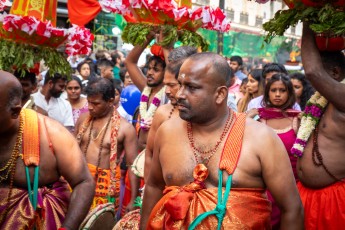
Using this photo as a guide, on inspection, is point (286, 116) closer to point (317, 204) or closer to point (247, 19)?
point (317, 204)

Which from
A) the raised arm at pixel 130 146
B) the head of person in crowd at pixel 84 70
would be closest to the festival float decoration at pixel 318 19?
the raised arm at pixel 130 146

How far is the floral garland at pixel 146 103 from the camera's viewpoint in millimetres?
7430

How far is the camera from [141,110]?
7727 mm

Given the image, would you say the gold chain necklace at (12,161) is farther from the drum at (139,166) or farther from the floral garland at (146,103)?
the floral garland at (146,103)

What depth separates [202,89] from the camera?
13.8 feet

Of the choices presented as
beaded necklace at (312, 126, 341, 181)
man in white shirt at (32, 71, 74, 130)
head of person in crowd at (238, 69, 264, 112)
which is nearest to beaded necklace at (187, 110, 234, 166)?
beaded necklace at (312, 126, 341, 181)

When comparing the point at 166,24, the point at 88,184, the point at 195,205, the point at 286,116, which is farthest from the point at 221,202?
the point at 166,24

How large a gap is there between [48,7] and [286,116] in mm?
2861

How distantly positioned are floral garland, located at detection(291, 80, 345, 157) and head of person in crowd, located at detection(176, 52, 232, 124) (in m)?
1.47

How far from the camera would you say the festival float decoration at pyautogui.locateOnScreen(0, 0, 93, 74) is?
22.3 ft

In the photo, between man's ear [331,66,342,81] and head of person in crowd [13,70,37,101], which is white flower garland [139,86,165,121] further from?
man's ear [331,66,342,81]

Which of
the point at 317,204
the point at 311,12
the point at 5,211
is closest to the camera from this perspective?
the point at 5,211

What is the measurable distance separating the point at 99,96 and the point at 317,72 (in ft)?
11.3

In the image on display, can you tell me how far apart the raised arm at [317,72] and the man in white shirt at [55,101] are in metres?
5.33
